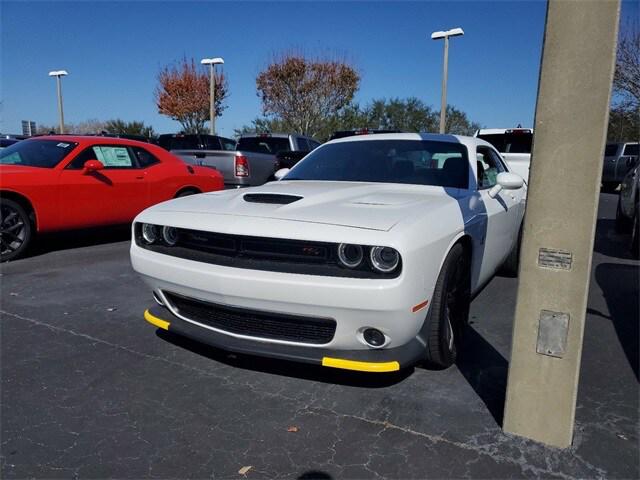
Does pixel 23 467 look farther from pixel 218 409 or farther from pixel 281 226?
pixel 281 226

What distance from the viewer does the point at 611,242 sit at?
8.10 metres

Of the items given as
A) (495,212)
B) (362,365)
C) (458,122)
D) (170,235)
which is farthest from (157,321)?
(458,122)

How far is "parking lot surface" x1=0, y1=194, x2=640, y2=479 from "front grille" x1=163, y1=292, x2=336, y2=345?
0.37 m

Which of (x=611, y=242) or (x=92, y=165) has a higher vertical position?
(x=92, y=165)

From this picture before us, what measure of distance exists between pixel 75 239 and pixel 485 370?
257 inches

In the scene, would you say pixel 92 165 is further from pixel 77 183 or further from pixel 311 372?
pixel 311 372

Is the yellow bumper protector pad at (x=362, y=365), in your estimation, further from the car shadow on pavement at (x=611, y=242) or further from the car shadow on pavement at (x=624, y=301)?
the car shadow on pavement at (x=611, y=242)

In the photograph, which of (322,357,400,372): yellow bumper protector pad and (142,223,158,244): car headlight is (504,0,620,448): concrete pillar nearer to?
(322,357,400,372): yellow bumper protector pad

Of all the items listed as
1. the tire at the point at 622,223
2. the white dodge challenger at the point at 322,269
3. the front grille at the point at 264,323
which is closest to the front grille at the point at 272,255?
the white dodge challenger at the point at 322,269

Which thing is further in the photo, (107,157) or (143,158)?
(143,158)

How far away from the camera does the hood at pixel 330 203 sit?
9.03ft

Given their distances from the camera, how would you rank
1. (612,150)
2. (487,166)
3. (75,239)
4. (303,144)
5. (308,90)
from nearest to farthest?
(487,166), (75,239), (303,144), (612,150), (308,90)

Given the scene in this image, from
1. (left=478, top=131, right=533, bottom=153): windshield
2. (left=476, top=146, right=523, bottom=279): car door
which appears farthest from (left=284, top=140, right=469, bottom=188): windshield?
(left=478, top=131, right=533, bottom=153): windshield

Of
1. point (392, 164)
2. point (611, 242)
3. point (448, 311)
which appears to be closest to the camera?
point (448, 311)
